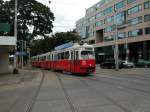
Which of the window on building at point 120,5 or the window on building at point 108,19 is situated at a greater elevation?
the window on building at point 120,5

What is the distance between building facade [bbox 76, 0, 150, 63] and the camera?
6438 centimetres

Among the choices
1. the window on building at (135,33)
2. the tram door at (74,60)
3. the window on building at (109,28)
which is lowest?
the tram door at (74,60)

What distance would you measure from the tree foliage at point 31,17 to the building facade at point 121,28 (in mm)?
13744

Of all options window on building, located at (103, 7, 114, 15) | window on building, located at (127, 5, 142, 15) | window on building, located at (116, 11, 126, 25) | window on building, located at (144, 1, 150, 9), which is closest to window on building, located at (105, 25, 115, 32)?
window on building, located at (116, 11, 126, 25)

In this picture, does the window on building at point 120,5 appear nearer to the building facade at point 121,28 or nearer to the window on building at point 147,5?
the building facade at point 121,28

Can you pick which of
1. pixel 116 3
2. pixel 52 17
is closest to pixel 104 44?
pixel 116 3

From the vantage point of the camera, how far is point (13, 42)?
2545cm

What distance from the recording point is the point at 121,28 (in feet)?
226

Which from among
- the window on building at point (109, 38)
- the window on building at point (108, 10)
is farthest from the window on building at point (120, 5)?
the window on building at point (109, 38)

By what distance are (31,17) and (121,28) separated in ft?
82.2

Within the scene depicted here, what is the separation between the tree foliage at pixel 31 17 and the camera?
52316 millimetres

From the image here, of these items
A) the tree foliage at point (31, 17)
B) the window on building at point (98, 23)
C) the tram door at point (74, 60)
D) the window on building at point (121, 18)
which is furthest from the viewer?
the window on building at point (98, 23)

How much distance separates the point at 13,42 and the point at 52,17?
3206cm

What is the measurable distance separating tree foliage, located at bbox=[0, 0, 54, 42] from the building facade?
13744 mm
